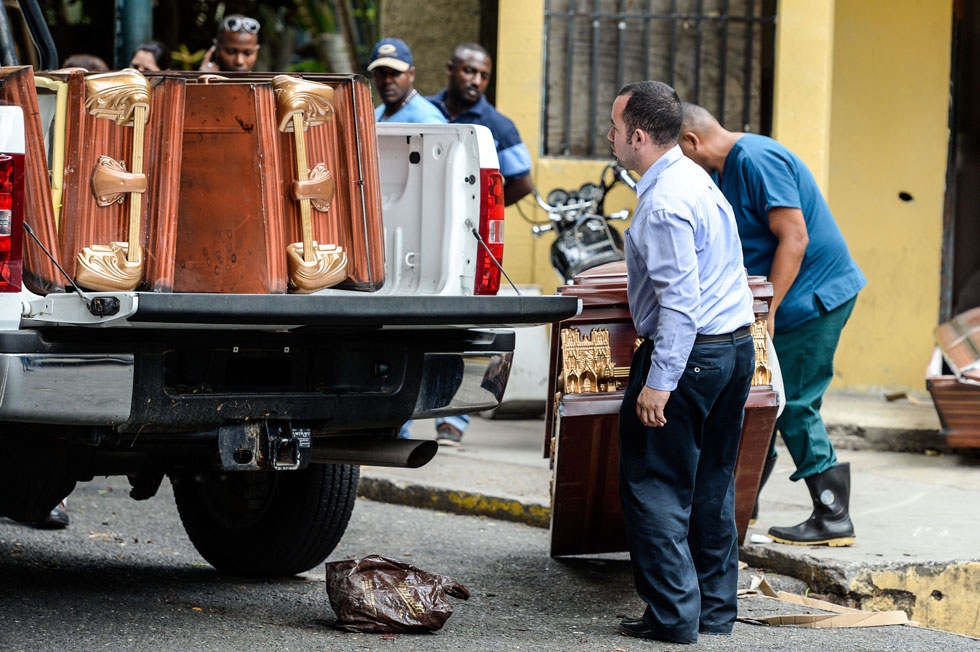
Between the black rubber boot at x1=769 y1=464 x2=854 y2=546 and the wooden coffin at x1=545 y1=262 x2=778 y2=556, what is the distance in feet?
2.26

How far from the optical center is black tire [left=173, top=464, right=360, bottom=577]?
4719 millimetres

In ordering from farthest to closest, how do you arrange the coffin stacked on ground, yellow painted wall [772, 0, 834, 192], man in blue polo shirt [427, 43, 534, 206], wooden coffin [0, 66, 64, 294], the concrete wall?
the concrete wall, yellow painted wall [772, 0, 834, 192], man in blue polo shirt [427, 43, 534, 206], the coffin stacked on ground, wooden coffin [0, 66, 64, 294]

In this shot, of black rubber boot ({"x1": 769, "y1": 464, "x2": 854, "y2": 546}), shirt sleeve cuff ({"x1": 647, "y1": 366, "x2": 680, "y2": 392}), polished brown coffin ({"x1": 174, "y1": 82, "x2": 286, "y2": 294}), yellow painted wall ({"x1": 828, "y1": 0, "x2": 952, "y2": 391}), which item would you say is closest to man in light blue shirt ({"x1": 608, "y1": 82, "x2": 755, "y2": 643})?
shirt sleeve cuff ({"x1": 647, "y1": 366, "x2": 680, "y2": 392})

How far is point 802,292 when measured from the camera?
5.46m

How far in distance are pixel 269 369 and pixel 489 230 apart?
931 millimetres

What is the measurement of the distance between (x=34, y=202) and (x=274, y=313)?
713 millimetres

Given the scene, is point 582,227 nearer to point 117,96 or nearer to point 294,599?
point 294,599

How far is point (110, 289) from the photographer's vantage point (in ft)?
12.1

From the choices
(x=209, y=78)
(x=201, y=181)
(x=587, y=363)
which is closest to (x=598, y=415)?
A: (x=587, y=363)

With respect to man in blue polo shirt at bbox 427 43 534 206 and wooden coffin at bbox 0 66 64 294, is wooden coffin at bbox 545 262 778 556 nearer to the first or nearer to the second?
wooden coffin at bbox 0 66 64 294

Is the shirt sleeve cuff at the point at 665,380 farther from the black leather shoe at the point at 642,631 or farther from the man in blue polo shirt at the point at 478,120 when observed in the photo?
the man in blue polo shirt at the point at 478,120

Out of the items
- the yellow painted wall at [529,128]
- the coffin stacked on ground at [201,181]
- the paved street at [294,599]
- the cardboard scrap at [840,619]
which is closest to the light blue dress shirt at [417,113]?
the yellow painted wall at [529,128]

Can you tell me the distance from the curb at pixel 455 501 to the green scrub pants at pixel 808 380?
1.18 meters

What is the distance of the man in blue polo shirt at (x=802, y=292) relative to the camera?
5285mm
